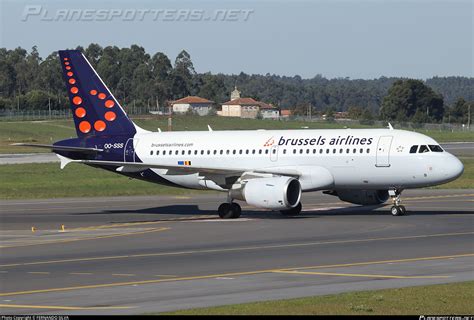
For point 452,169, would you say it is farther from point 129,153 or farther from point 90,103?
point 90,103

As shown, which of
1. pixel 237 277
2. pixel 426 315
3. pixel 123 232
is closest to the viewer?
pixel 426 315

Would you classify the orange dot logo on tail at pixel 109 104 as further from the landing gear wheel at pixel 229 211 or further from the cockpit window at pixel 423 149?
Result: the cockpit window at pixel 423 149

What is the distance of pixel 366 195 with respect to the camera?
50906mm

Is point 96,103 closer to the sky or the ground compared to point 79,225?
closer to the sky

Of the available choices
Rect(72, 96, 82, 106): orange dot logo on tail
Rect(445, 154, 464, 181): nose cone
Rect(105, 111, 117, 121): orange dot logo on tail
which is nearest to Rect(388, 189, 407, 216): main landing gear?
Rect(445, 154, 464, 181): nose cone

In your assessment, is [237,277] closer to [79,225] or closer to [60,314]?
[60,314]

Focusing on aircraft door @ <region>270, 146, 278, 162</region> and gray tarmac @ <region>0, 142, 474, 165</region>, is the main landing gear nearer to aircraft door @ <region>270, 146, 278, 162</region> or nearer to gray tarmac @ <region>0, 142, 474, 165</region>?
aircraft door @ <region>270, 146, 278, 162</region>

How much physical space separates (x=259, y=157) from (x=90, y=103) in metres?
11.0

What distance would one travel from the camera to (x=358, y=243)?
3703cm

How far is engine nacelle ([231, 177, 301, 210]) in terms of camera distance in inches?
1836

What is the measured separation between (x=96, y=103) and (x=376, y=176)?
16757mm

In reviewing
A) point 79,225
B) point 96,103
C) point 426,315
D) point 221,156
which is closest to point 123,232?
point 79,225

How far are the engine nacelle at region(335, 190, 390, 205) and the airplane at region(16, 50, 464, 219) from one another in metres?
0.05

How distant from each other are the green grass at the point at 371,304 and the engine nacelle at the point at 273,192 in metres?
21.6
